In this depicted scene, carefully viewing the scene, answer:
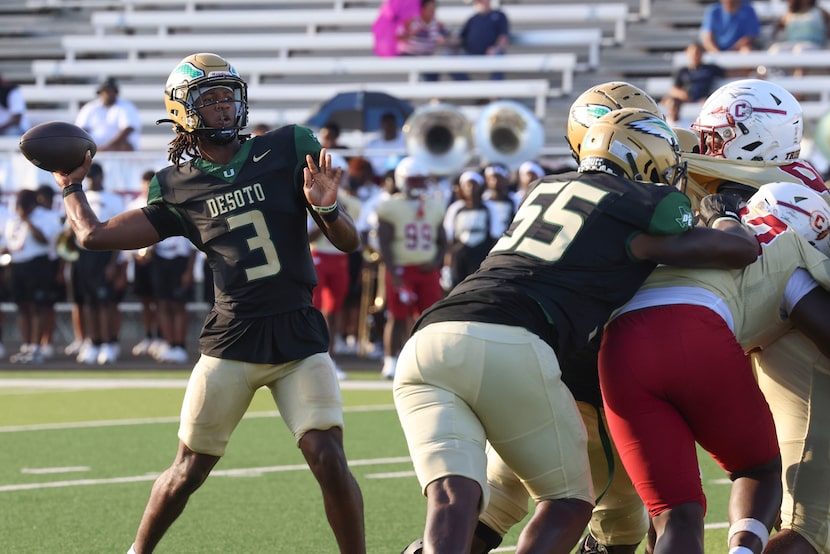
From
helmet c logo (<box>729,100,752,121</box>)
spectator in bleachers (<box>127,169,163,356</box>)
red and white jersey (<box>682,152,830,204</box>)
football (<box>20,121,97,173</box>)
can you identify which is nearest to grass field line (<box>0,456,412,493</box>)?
football (<box>20,121,97,173</box>)

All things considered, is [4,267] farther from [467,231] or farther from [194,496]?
[194,496]

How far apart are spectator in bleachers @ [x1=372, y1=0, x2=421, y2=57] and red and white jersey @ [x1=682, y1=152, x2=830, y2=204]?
42.3 ft

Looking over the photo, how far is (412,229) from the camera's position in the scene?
11875 mm

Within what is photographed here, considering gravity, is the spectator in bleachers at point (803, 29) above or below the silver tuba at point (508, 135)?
above

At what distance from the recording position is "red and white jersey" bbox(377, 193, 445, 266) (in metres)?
11.9

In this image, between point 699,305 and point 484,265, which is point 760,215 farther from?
point 484,265

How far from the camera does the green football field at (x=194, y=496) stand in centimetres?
563

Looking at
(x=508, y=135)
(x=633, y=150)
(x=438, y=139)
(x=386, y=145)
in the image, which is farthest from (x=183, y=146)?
(x=386, y=145)

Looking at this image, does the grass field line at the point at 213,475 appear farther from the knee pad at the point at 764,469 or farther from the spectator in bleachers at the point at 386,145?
the spectator in bleachers at the point at 386,145

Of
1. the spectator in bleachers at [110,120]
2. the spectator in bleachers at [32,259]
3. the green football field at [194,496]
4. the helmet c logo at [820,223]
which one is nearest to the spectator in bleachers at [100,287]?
the spectator in bleachers at [32,259]

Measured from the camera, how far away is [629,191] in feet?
12.6

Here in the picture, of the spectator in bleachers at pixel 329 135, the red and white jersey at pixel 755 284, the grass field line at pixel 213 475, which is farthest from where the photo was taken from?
the spectator in bleachers at pixel 329 135

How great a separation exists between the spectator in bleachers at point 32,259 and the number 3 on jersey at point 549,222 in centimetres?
1024

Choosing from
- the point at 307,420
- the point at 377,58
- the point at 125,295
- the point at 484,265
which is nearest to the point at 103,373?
the point at 125,295
